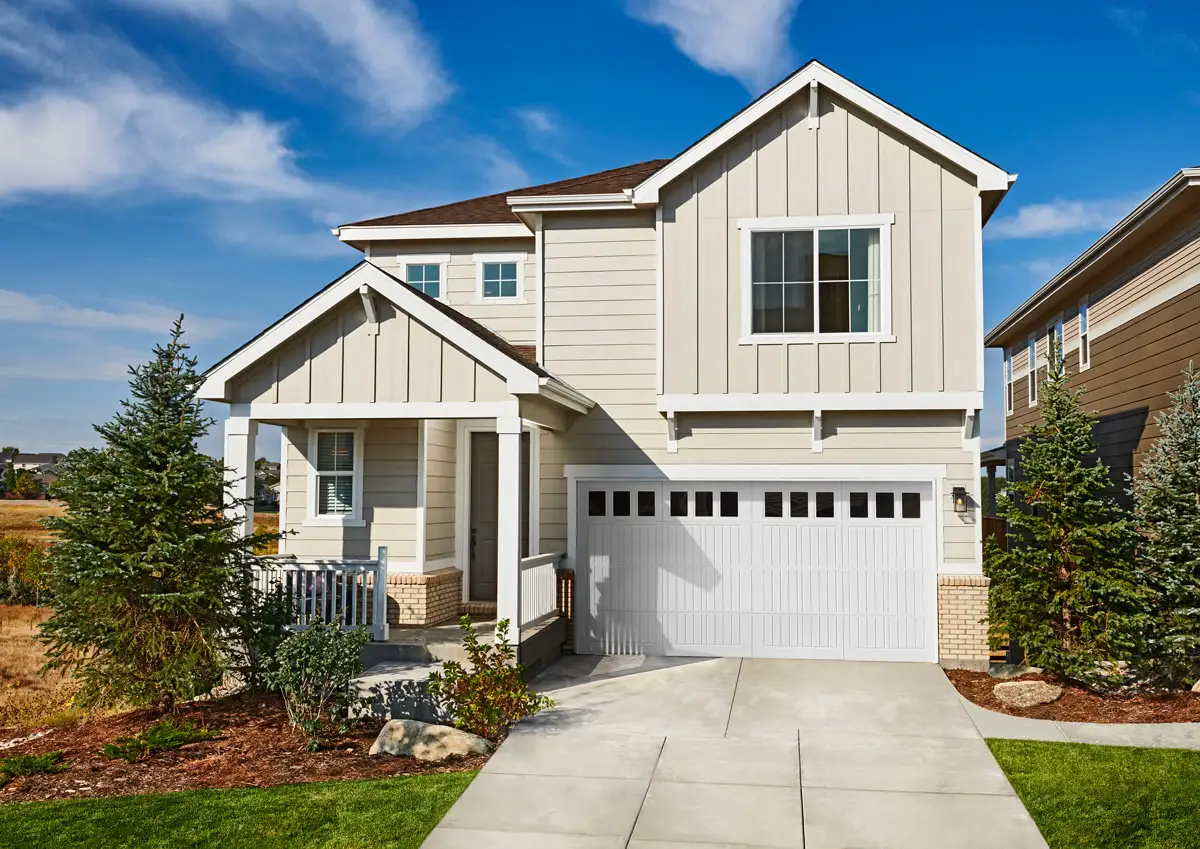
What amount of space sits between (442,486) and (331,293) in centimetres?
343

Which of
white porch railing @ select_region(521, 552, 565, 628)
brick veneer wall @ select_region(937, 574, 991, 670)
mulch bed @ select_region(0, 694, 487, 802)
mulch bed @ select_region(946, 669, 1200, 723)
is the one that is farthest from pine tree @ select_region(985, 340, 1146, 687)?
mulch bed @ select_region(0, 694, 487, 802)

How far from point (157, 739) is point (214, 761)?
680 millimetres

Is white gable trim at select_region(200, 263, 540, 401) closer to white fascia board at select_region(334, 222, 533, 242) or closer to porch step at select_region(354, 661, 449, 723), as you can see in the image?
porch step at select_region(354, 661, 449, 723)

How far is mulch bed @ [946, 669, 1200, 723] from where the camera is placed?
8867mm

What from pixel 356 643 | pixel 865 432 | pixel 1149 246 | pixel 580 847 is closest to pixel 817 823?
pixel 580 847

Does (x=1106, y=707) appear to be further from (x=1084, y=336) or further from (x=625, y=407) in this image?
(x=1084, y=336)

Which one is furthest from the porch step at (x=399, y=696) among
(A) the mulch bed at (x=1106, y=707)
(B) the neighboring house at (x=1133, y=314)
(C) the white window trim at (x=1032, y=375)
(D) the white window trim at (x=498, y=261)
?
(C) the white window trim at (x=1032, y=375)

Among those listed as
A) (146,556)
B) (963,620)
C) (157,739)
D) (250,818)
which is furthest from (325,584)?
(963,620)

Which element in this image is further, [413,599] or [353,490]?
[353,490]

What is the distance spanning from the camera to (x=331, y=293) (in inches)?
398

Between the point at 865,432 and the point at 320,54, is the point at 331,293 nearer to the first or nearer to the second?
the point at 865,432

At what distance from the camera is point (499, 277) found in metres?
13.7

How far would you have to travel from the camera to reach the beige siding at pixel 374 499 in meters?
12.4

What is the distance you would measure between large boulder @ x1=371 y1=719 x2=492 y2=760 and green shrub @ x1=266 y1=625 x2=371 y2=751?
776 mm
